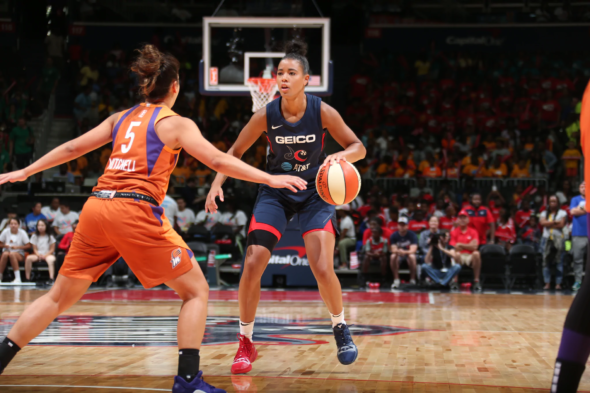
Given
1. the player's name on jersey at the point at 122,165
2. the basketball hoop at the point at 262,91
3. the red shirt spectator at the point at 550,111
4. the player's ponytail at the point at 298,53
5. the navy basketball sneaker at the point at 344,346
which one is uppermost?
the red shirt spectator at the point at 550,111

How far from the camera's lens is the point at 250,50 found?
37.4 ft

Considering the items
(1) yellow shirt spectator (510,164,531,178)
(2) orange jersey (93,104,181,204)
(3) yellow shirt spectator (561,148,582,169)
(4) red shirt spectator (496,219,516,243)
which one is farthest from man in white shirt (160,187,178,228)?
(2) orange jersey (93,104,181,204)

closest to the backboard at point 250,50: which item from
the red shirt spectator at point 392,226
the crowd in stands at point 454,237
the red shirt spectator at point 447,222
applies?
the crowd in stands at point 454,237

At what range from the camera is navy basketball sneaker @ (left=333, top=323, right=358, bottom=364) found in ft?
14.1

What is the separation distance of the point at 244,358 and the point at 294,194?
1.22 metres

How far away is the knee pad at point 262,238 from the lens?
4457 millimetres

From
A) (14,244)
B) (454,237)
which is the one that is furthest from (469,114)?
(14,244)

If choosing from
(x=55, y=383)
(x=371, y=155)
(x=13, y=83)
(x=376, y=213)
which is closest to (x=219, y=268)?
(x=376, y=213)

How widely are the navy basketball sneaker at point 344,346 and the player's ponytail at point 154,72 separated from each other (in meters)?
2.08

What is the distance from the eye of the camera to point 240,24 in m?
10.9

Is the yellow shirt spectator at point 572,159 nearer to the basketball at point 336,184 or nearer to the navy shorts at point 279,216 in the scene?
the navy shorts at point 279,216

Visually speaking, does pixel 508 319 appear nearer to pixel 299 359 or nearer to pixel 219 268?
pixel 299 359

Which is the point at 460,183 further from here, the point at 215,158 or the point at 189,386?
the point at 189,386

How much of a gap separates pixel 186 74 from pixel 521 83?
10170 mm
